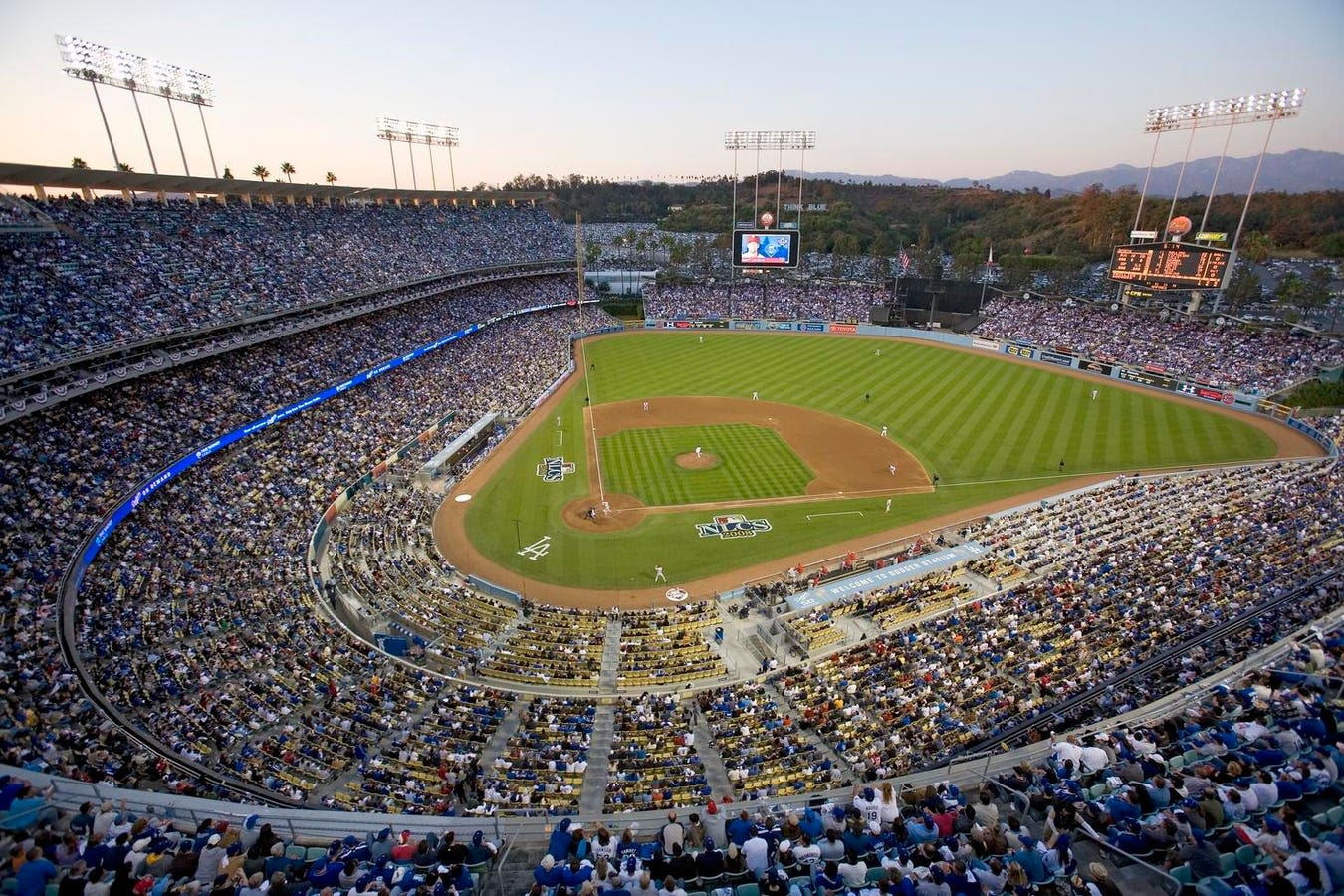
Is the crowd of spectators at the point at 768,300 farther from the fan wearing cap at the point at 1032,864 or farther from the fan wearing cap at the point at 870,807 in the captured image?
the fan wearing cap at the point at 1032,864

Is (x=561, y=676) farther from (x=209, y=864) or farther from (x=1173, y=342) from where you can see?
(x=1173, y=342)

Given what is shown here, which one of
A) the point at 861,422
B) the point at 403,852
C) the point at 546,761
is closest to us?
the point at 403,852

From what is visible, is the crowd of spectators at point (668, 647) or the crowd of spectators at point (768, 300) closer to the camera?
the crowd of spectators at point (668, 647)

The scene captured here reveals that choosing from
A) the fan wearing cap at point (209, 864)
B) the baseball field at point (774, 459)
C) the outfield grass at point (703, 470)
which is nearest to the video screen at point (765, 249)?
the baseball field at point (774, 459)

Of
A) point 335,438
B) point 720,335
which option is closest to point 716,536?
point 335,438

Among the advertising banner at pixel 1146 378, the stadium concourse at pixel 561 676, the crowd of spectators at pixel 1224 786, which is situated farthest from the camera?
the advertising banner at pixel 1146 378

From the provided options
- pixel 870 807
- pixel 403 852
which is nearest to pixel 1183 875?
pixel 870 807
